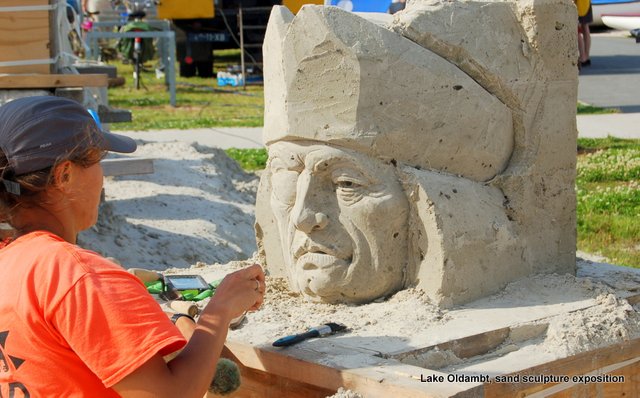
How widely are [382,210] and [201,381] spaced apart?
1.61 meters

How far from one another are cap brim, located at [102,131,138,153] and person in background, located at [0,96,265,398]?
32mm

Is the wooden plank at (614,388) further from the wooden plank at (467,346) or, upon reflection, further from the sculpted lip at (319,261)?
the sculpted lip at (319,261)

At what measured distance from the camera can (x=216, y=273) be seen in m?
4.59

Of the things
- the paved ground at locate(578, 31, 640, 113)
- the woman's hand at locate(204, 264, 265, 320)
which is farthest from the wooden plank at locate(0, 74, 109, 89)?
the paved ground at locate(578, 31, 640, 113)

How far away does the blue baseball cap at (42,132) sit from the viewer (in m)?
2.28

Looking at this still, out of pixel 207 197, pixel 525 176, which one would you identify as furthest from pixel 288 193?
pixel 207 197

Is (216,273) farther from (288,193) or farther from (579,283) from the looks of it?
(579,283)

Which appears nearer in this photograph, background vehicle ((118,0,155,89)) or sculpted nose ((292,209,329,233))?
sculpted nose ((292,209,329,233))

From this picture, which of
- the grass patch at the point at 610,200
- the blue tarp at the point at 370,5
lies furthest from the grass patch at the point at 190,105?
the grass patch at the point at 610,200

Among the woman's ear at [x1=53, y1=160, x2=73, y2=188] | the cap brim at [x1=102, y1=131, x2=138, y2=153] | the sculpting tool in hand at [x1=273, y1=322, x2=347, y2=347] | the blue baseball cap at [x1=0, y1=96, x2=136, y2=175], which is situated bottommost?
the sculpting tool in hand at [x1=273, y1=322, x2=347, y2=347]

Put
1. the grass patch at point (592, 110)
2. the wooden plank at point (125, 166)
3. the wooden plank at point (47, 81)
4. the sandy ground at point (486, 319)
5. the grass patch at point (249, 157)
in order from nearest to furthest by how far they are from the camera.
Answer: the sandy ground at point (486, 319)
the wooden plank at point (47, 81)
the wooden plank at point (125, 166)
the grass patch at point (249, 157)
the grass patch at point (592, 110)

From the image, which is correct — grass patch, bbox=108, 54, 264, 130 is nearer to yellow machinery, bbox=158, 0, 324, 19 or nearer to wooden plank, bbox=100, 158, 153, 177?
yellow machinery, bbox=158, 0, 324, 19

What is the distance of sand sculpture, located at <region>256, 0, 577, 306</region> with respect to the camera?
3732 mm

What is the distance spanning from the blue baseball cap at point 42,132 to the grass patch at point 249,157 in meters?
7.24
